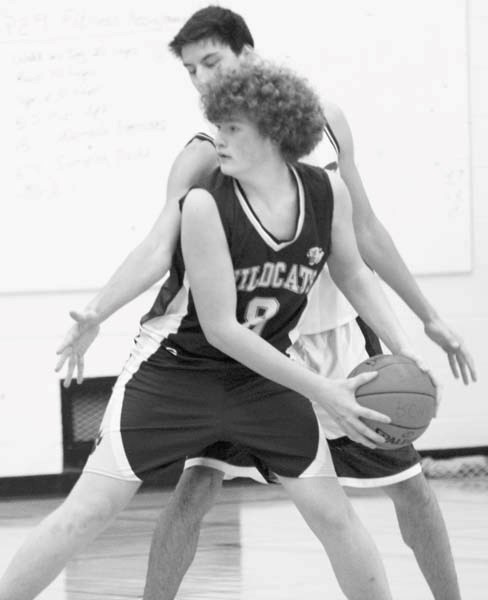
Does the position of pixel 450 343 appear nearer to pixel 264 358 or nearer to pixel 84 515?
pixel 264 358

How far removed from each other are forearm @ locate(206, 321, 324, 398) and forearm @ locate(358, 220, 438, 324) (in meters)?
0.70

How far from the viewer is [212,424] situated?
3.41m

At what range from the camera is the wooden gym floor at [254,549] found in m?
4.62

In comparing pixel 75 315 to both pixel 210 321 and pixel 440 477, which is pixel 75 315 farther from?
pixel 440 477

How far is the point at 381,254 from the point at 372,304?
14.9 inches

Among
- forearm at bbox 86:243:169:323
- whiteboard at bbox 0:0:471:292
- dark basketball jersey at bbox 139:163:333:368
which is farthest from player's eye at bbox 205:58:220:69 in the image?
whiteboard at bbox 0:0:471:292

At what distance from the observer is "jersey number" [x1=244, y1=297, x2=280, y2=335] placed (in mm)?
3398

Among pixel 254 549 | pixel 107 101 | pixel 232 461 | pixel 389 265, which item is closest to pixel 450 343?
pixel 389 265

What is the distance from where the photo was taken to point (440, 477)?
7.20 metres

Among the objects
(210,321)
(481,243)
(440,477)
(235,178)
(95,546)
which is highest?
(235,178)

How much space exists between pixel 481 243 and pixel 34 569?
4544mm

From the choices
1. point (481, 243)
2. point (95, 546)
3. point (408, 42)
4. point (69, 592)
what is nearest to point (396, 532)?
point (95, 546)

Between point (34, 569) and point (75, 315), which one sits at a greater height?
point (75, 315)

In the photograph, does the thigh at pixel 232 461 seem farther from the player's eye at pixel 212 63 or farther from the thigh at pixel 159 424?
the player's eye at pixel 212 63
